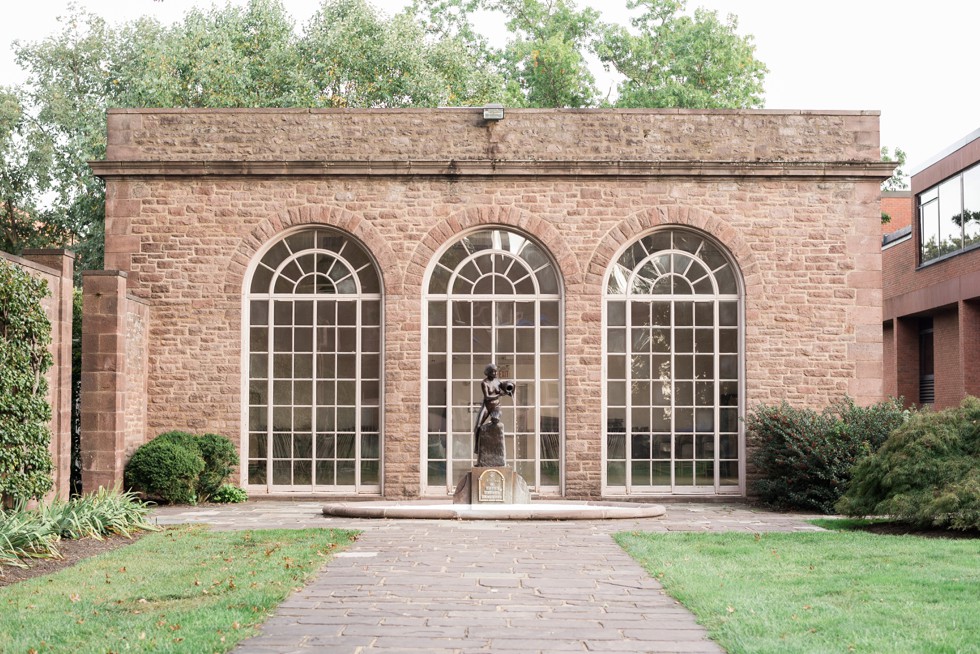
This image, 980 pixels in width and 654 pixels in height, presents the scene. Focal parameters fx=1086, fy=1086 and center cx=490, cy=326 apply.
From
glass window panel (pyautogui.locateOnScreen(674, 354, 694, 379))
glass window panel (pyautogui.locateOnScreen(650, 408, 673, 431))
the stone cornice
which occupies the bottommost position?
glass window panel (pyautogui.locateOnScreen(650, 408, 673, 431))

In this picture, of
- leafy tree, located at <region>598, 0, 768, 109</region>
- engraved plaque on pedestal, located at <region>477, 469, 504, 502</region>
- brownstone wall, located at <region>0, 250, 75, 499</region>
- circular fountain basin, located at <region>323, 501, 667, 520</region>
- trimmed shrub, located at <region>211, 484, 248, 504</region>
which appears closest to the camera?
brownstone wall, located at <region>0, 250, 75, 499</region>

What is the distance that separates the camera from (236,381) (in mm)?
15219

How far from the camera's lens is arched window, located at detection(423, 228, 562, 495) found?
15.4 metres

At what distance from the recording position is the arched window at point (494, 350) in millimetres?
15391

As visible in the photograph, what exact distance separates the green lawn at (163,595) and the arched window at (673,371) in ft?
19.4

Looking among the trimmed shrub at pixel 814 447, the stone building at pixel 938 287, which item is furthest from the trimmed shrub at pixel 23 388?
the stone building at pixel 938 287

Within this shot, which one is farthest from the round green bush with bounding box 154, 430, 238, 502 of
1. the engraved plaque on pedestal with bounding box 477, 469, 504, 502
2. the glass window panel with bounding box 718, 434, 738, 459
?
the glass window panel with bounding box 718, 434, 738, 459

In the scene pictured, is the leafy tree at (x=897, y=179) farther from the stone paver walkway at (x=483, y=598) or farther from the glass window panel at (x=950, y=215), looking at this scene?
the stone paver walkway at (x=483, y=598)

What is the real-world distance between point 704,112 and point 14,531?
10547mm

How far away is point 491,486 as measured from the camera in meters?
13.5

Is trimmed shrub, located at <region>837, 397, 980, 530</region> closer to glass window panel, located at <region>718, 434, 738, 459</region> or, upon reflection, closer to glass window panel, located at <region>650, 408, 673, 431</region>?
glass window panel, located at <region>718, 434, 738, 459</region>

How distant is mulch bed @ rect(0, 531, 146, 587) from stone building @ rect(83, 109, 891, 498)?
4.76 metres

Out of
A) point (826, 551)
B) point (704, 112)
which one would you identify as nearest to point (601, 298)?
point (704, 112)

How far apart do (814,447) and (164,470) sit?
846 centimetres
